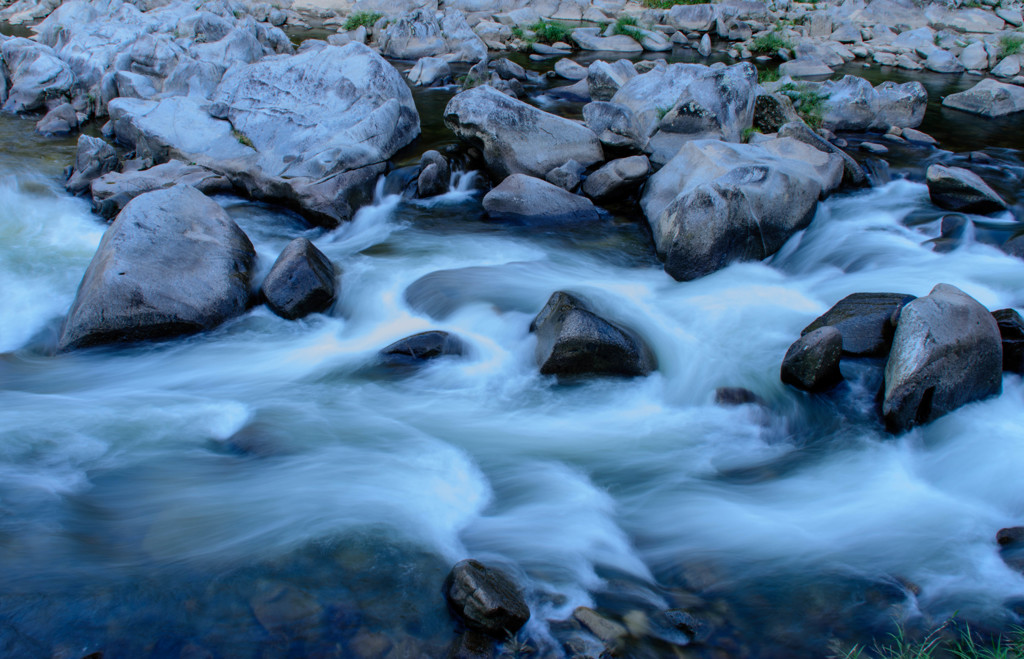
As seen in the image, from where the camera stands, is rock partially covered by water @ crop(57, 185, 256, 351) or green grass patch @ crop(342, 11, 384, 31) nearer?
rock partially covered by water @ crop(57, 185, 256, 351)

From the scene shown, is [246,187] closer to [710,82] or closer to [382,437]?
[382,437]

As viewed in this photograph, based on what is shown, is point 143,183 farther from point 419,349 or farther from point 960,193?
point 960,193

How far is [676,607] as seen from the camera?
3.54 metres

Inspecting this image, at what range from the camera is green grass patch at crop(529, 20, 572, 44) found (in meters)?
19.5

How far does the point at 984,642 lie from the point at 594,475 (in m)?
2.27

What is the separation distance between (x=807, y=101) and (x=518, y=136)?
5715 millimetres

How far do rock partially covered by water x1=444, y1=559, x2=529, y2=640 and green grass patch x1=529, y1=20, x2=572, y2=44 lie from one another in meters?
18.8

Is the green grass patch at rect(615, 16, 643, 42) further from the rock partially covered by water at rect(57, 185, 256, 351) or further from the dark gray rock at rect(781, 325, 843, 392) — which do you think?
the dark gray rock at rect(781, 325, 843, 392)

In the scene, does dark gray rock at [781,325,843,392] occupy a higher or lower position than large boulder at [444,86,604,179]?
lower

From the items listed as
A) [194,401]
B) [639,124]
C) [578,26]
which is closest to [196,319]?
[194,401]

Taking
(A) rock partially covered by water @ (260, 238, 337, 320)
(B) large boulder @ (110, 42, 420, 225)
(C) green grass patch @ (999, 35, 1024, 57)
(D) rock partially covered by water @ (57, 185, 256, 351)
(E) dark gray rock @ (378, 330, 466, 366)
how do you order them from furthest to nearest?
(C) green grass patch @ (999, 35, 1024, 57)
(B) large boulder @ (110, 42, 420, 225)
(A) rock partially covered by water @ (260, 238, 337, 320)
(E) dark gray rock @ (378, 330, 466, 366)
(D) rock partially covered by water @ (57, 185, 256, 351)

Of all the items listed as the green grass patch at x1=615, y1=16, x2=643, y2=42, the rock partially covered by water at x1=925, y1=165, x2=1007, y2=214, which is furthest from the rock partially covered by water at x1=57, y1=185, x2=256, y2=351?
the green grass patch at x1=615, y1=16, x2=643, y2=42

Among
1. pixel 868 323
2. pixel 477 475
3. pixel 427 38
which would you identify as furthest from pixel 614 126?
pixel 427 38

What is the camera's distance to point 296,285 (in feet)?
21.2
